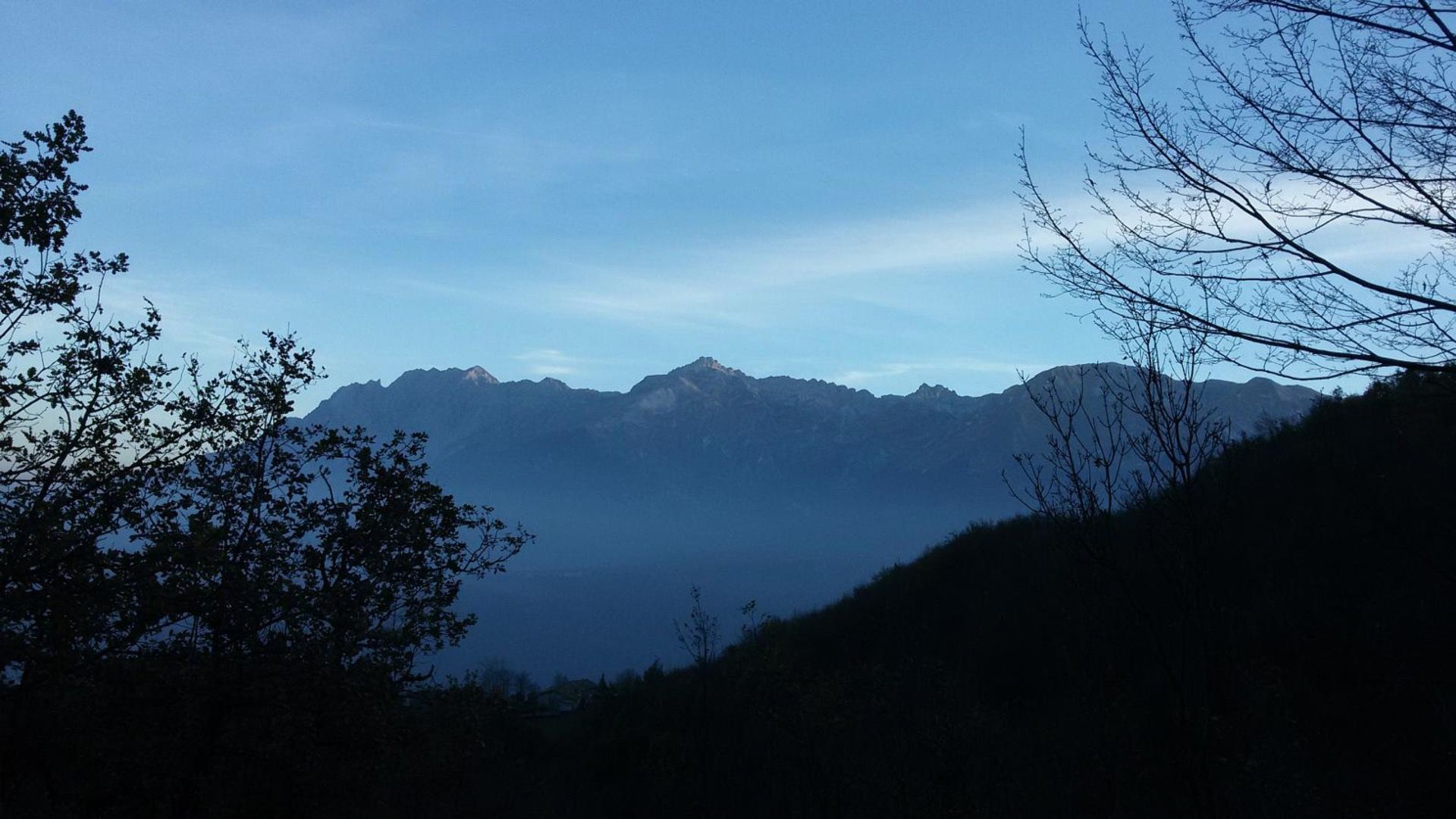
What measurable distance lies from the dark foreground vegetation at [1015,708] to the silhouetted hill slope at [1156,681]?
0.21 feet

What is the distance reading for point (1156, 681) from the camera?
44.5 feet

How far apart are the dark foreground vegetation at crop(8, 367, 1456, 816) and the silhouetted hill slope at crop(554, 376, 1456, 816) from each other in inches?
2.5

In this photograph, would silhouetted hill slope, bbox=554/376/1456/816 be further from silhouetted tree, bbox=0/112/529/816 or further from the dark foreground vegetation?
silhouetted tree, bbox=0/112/529/816

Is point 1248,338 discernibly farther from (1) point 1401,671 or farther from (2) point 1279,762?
(1) point 1401,671

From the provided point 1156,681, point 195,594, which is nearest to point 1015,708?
point 1156,681

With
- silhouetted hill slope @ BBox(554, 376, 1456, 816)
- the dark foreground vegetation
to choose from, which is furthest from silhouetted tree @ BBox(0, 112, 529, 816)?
silhouetted hill slope @ BBox(554, 376, 1456, 816)

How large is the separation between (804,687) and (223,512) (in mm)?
9980

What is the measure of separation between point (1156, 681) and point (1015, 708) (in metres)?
2.37

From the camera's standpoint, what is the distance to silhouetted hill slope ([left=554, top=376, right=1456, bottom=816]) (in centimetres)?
846

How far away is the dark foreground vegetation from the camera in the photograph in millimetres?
7828

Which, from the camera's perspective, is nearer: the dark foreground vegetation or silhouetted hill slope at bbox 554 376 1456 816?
the dark foreground vegetation

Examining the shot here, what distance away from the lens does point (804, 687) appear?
15.2 metres

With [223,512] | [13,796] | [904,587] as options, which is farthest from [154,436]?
[904,587]

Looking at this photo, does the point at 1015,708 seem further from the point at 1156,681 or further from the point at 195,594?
the point at 195,594
